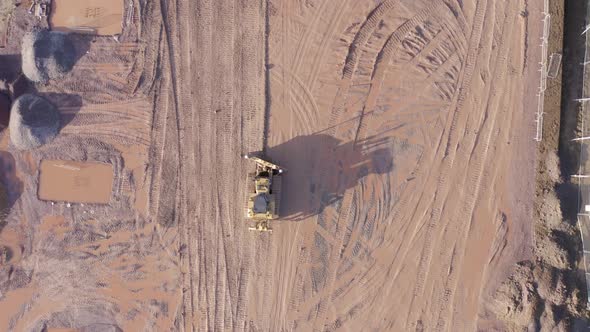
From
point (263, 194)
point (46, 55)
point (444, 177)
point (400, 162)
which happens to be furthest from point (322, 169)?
point (46, 55)

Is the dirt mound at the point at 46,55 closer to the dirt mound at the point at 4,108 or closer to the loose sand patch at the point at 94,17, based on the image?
the loose sand patch at the point at 94,17

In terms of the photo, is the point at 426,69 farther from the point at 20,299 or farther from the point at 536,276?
the point at 20,299

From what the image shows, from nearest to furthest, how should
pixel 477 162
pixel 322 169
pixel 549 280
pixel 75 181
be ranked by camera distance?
pixel 549 280 < pixel 477 162 < pixel 322 169 < pixel 75 181

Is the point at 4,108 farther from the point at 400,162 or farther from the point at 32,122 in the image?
the point at 400,162

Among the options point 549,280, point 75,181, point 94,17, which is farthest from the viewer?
point 75,181

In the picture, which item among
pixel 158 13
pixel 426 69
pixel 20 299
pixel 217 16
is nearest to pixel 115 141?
pixel 158 13

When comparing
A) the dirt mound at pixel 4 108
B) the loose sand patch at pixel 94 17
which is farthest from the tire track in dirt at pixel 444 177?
the dirt mound at pixel 4 108
